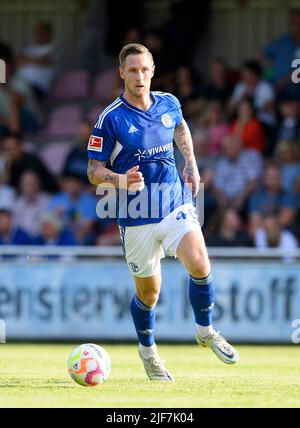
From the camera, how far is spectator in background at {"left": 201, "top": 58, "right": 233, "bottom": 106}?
56.1ft

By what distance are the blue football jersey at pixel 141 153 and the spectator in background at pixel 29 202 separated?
7.77 metres

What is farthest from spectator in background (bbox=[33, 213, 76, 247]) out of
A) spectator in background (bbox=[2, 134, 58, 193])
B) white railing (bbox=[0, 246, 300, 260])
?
spectator in background (bbox=[2, 134, 58, 193])

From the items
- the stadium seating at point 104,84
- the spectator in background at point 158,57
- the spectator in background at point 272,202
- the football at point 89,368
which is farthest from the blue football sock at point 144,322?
the stadium seating at point 104,84

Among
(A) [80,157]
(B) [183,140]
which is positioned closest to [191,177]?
(B) [183,140]

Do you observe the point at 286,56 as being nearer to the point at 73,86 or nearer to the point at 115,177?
the point at 73,86

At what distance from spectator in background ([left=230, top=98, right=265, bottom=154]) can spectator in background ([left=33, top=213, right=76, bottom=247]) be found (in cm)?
284

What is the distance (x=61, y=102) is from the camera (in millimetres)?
19609

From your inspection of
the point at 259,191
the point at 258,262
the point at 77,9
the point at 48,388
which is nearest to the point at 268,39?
the point at 77,9

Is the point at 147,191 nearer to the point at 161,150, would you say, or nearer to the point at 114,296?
the point at 161,150

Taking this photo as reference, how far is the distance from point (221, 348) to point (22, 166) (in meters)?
9.06

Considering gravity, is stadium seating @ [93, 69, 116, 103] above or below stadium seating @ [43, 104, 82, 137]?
above

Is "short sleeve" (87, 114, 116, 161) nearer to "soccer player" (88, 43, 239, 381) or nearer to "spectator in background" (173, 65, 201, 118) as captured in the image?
"soccer player" (88, 43, 239, 381)

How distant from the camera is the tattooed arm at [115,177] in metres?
8.26
